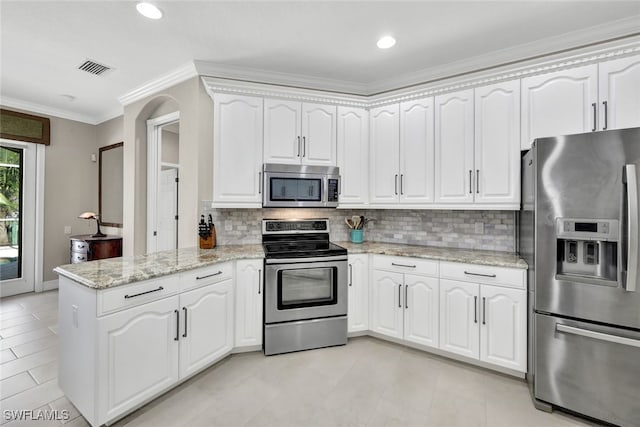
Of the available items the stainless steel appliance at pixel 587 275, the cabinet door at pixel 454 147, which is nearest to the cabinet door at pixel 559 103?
the cabinet door at pixel 454 147

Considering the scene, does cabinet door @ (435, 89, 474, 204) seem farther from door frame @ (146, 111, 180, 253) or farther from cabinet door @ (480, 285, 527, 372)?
door frame @ (146, 111, 180, 253)

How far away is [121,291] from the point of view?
64.6 inches

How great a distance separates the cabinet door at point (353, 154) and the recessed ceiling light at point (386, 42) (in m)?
0.78

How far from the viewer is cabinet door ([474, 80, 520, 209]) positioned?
241 centimetres

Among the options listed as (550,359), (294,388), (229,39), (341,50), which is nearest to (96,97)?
(229,39)

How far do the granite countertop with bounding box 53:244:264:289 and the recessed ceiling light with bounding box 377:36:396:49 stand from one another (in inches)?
82.5

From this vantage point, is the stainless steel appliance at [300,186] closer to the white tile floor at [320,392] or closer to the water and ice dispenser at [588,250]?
the white tile floor at [320,392]

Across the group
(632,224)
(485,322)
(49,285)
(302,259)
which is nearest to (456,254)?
(485,322)

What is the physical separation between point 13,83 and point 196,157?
263 cm

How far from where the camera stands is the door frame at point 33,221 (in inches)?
163

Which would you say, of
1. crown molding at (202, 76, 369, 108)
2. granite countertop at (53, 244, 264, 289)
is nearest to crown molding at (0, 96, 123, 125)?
crown molding at (202, 76, 369, 108)

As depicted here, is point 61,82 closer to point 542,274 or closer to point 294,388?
point 294,388

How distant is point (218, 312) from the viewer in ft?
7.59

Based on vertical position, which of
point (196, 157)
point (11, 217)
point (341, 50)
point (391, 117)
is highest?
point (341, 50)
